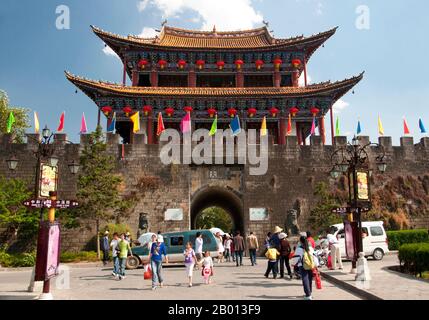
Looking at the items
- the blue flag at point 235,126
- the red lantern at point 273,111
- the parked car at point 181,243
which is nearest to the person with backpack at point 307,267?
the parked car at point 181,243

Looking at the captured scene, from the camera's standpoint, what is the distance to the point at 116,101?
1117 inches

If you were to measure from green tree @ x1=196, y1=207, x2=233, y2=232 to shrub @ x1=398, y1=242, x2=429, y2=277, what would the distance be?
38244mm

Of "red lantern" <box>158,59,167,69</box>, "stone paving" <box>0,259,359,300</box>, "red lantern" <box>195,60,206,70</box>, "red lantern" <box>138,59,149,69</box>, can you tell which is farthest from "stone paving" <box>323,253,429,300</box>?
"red lantern" <box>138,59,149,69</box>

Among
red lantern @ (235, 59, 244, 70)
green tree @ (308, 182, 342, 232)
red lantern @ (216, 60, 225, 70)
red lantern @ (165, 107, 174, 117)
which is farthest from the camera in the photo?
red lantern @ (216, 60, 225, 70)

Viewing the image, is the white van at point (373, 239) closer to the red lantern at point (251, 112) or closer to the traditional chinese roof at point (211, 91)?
the traditional chinese roof at point (211, 91)

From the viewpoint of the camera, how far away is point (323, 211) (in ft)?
73.8

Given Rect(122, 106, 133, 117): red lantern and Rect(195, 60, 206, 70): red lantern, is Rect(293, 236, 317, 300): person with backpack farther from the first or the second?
Rect(195, 60, 206, 70): red lantern

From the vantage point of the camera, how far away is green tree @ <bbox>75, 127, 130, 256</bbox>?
20469 mm

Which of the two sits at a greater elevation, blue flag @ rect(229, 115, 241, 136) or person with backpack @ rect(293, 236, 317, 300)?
blue flag @ rect(229, 115, 241, 136)

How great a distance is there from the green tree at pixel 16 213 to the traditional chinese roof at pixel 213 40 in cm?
1348

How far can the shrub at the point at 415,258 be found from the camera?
1135 cm

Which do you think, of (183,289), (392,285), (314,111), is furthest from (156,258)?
(314,111)
